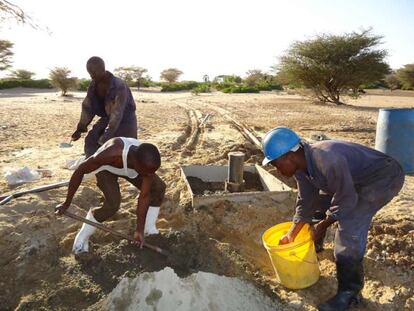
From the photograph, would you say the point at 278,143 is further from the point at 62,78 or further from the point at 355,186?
the point at 62,78

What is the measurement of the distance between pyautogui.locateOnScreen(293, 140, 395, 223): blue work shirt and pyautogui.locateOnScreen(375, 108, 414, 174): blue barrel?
3.58m

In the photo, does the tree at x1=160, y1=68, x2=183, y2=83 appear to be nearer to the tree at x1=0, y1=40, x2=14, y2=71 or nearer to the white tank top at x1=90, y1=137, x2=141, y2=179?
the tree at x1=0, y1=40, x2=14, y2=71

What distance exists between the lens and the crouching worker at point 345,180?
2.52 m

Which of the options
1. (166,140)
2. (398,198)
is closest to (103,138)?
(398,198)

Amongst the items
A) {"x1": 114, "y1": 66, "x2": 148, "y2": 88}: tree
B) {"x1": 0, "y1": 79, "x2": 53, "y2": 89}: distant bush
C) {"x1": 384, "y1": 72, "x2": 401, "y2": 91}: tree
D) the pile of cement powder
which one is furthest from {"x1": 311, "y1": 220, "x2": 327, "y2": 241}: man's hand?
{"x1": 384, "y1": 72, "x2": 401, "y2": 91}: tree

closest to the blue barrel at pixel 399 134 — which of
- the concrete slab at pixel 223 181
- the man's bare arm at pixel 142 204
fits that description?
the concrete slab at pixel 223 181

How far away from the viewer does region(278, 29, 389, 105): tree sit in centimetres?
1783

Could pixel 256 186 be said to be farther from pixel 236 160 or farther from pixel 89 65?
pixel 89 65

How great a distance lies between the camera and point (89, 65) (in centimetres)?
382

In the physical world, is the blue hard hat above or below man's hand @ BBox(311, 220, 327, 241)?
above

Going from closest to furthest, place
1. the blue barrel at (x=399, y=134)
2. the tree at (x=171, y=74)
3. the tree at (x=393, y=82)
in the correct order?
the blue barrel at (x=399, y=134), the tree at (x=393, y=82), the tree at (x=171, y=74)

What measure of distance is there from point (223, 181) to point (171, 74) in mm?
45467

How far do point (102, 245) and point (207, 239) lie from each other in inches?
36.5

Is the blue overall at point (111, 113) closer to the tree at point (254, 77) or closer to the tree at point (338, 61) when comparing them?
the tree at point (338, 61)
